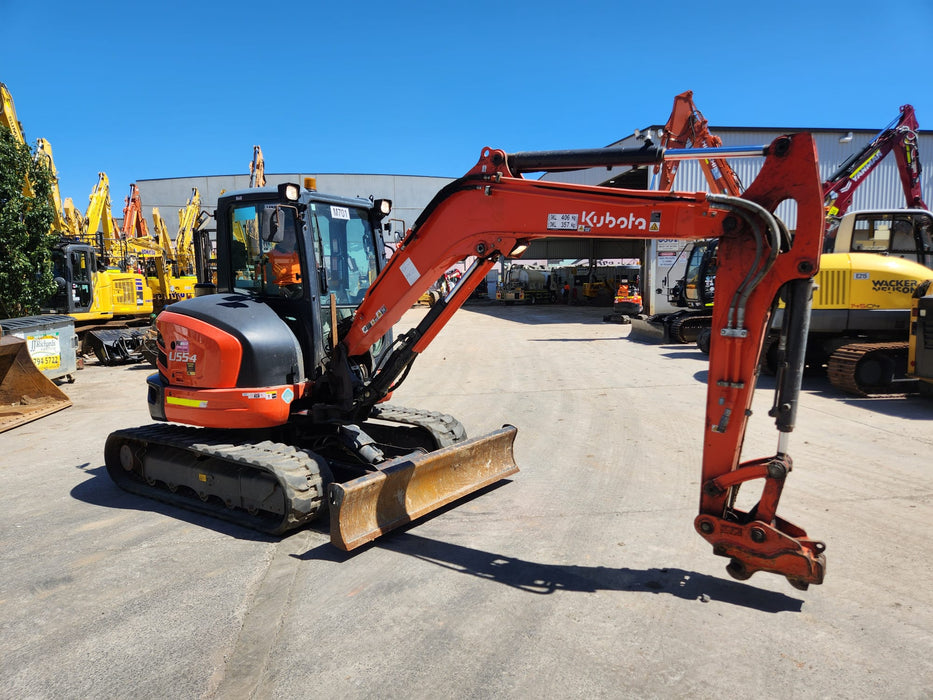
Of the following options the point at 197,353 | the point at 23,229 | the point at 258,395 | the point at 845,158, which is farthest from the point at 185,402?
the point at 845,158

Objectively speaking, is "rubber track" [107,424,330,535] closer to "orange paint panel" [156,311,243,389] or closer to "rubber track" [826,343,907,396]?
"orange paint panel" [156,311,243,389]

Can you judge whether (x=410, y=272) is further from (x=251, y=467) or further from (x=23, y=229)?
(x=23, y=229)

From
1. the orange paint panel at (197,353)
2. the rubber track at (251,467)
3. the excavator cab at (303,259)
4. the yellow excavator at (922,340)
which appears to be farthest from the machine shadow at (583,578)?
the yellow excavator at (922,340)

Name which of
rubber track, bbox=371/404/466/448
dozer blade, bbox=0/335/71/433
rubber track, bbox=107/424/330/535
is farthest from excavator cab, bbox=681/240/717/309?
dozer blade, bbox=0/335/71/433

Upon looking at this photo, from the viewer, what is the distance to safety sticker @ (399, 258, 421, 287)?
4.79 metres

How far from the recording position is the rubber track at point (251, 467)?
460 cm

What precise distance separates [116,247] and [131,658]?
18.5 metres

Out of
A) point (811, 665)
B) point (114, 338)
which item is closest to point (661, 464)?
point (811, 665)

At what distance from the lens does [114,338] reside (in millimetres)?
15133

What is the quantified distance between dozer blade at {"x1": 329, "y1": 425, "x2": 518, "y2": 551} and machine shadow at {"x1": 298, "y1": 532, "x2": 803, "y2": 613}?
22 centimetres

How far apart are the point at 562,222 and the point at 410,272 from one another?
50.0 inches

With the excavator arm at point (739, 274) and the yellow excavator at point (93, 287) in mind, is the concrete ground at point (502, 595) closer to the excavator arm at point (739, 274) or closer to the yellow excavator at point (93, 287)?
the excavator arm at point (739, 274)

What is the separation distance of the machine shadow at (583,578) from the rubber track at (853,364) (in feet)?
23.0

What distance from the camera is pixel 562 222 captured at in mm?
4129
